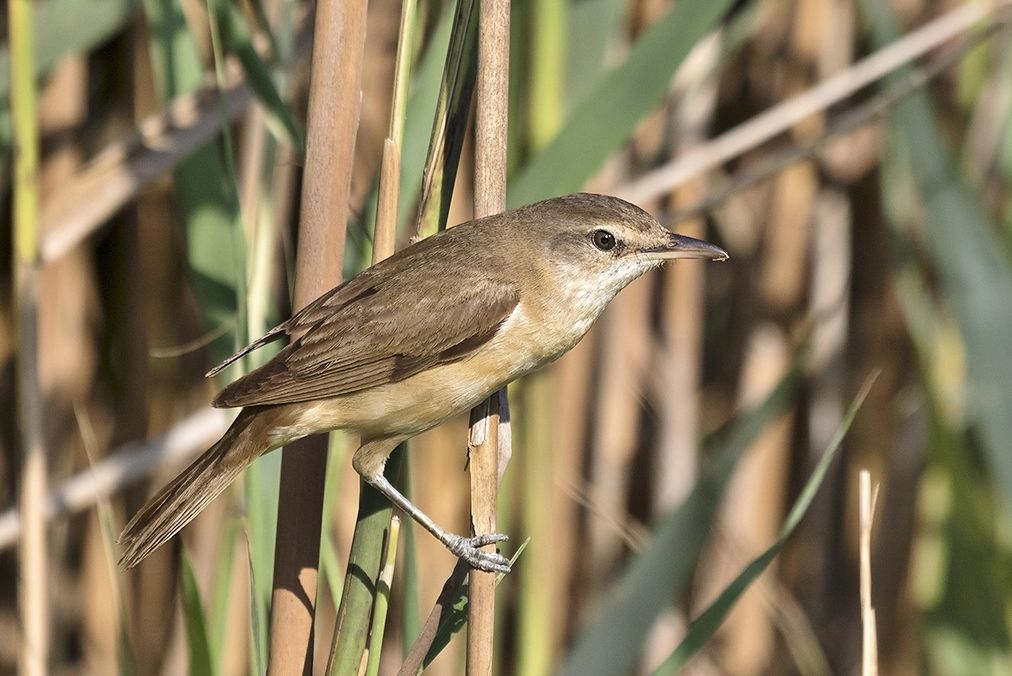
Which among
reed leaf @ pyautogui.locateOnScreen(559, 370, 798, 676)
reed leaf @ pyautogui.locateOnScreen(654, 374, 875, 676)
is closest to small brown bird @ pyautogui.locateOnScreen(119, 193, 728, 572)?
reed leaf @ pyautogui.locateOnScreen(559, 370, 798, 676)

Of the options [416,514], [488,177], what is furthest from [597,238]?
[416,514]

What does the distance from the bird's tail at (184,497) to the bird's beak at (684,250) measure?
743 millimetres

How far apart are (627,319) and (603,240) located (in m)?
0.98

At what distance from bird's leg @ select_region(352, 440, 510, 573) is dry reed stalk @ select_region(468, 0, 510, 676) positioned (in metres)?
0.02

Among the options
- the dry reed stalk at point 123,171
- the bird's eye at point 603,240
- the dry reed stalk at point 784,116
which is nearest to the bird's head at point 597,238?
the bird's eye at point 603,240

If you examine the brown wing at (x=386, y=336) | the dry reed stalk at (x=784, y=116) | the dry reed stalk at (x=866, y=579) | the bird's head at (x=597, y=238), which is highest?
the dry reed stalk at (x=784, y=116)

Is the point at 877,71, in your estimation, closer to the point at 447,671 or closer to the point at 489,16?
the point at 489,16

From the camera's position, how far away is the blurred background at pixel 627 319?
6.67 feet

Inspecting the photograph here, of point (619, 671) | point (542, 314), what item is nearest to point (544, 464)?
point (542, 314)

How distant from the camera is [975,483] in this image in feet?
8.39

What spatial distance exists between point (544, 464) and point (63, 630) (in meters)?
1.73

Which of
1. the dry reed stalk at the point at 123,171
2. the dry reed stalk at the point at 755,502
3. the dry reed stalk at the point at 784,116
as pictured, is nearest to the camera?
the dry reed stalk at the point at 123,171

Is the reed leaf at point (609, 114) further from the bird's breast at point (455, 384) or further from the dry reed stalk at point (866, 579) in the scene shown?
the dry reed stalk at point (866, 579)

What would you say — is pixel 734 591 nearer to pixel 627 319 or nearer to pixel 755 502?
pixel 627 319
